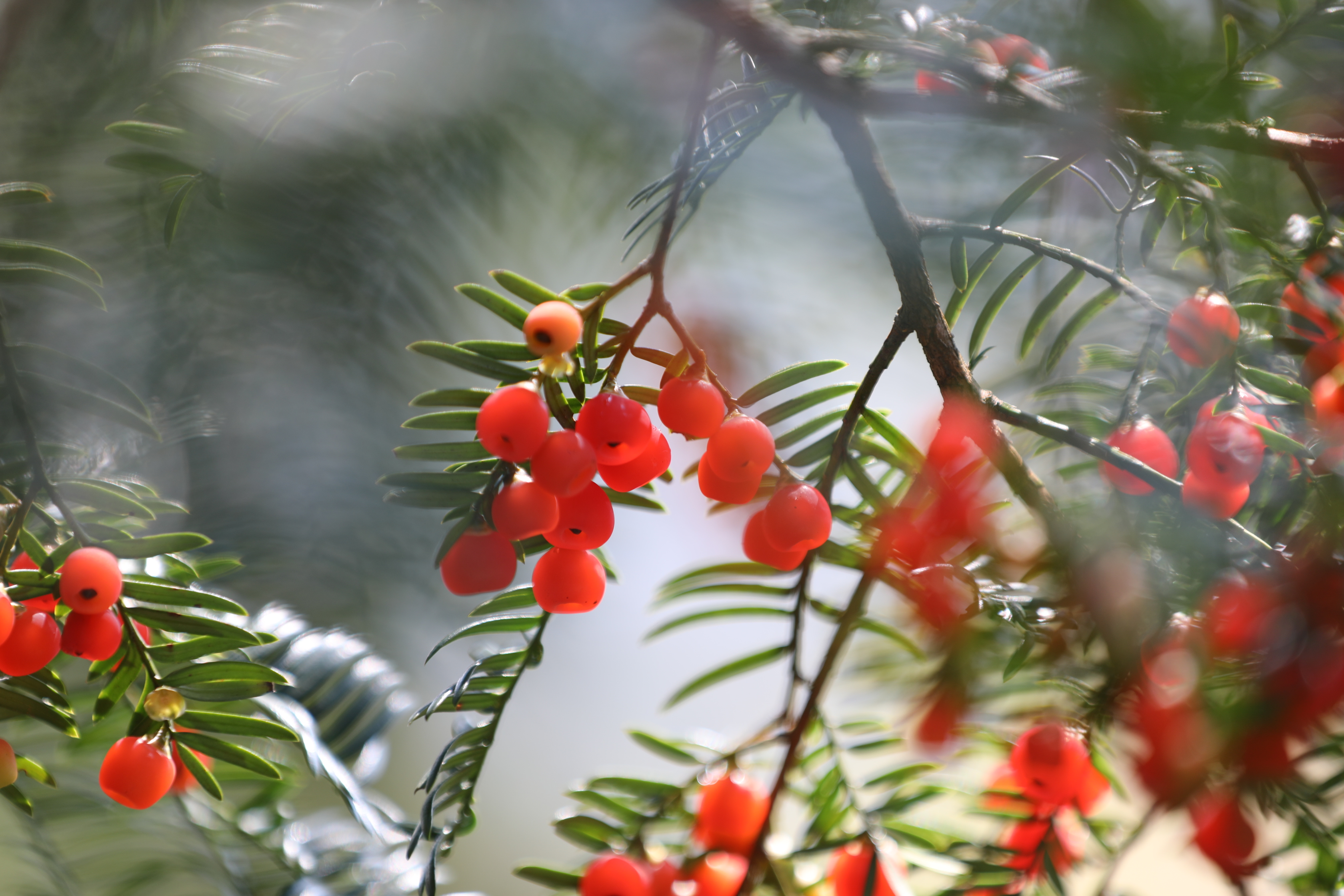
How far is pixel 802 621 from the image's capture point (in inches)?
8.0

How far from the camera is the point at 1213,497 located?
14 centimetres

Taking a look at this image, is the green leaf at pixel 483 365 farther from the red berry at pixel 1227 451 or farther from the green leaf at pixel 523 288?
the red berry at pixel 1227 451

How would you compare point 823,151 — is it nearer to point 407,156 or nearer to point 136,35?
point 407,156

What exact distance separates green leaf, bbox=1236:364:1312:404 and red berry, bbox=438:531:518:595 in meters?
0.17

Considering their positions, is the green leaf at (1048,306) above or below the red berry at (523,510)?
above

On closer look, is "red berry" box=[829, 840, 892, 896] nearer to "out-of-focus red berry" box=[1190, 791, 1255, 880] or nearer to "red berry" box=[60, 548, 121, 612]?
"out-of-focus red berry" box=[1190, 791, 1255, 880]

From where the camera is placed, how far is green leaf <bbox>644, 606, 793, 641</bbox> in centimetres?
24

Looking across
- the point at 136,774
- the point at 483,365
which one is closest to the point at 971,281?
the point at 483,365

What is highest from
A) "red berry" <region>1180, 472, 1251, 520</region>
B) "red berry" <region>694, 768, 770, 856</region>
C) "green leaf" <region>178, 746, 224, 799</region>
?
"red berry" <region>1180, 472, 1251, 520</region>

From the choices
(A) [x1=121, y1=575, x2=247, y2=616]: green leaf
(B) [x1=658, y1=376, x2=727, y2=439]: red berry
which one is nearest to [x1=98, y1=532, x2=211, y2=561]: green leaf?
(A) [x1=121, y1=575, x2=247, y2=616]: green leaf

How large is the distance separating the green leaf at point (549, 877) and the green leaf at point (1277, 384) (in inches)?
8.9

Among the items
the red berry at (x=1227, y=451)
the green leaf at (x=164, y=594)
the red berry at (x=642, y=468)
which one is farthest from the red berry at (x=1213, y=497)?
the green leaf at (x=164, y=594)

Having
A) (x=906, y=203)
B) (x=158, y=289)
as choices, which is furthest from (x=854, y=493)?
(x=158, y=289)

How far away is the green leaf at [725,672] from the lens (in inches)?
9.7
